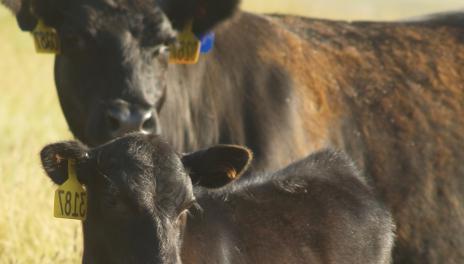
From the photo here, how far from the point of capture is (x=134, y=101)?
9.19 m

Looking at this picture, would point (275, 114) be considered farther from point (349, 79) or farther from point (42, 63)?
point (42, 63)

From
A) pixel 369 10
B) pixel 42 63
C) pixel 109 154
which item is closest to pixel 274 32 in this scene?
pixel 109 154

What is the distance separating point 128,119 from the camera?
9.03 metres

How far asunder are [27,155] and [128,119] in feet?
13.1

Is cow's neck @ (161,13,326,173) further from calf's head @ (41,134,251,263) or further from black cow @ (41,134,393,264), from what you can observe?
calf's head @ (41,134,251,263)

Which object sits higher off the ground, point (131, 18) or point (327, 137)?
point (131, 18)

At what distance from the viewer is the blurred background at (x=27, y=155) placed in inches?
384

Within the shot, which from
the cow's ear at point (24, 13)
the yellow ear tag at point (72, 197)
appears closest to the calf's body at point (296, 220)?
the yellow ear tag at point (72, 197)

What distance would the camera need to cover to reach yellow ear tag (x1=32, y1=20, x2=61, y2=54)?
31.5 feet

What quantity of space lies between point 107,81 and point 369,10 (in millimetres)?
26956

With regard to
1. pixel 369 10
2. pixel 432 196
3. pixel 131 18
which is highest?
pixel 131 18

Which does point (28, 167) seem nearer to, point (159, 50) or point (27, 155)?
point (27, 155)

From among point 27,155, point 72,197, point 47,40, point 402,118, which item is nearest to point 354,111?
point 402,118

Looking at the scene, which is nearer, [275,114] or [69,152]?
[69,152]
